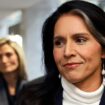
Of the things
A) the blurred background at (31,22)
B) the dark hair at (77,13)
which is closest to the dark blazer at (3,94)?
the dark hair at (77,13)

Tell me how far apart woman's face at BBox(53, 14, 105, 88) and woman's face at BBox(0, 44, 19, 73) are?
1.23 meters

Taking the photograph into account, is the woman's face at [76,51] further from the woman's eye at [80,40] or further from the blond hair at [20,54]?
the blond hair at [20,54]

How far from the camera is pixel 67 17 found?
1.18 meters

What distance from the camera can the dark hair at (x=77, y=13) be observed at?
1.17 meters

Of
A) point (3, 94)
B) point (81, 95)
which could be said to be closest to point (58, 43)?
point (81, 95)

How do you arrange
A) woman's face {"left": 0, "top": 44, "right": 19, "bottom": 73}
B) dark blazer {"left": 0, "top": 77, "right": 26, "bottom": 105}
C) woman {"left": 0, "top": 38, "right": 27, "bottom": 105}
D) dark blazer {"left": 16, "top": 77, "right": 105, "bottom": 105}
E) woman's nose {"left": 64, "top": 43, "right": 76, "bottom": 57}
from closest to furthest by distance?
1. woman's nose {"left": 64, "top": 43, "right": 76, "bottom": 57}
2. dark blazer {"left": 16, "top": 77, "right": 105, "bottom": 105}
3. dark blazer {"left": 0, "top": 77, "right": 26, "bottom": 105}
4. woman {"left": 0, "top": 38, "right": 27, "bottom": 105}
5. woman's face {"left": 0, "top": 44, "right": 19, "bottom": 73}

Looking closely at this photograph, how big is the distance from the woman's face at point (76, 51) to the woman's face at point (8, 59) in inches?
48.2

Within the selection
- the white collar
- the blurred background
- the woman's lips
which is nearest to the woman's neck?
the white collar

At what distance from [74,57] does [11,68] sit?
4.29ft

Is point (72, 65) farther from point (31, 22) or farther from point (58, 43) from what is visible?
point (31, 22)

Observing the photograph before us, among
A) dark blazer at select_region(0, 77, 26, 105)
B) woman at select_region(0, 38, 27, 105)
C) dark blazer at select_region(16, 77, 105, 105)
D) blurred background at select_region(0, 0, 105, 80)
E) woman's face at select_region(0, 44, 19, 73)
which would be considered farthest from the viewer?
blurred background at select_region(0, 0, 105, 80)

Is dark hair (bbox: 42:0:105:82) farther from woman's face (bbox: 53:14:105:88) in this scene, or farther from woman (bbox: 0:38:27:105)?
woman (bbox: 0:38:27:105)

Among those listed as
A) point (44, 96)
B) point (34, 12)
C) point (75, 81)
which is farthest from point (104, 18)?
point (34, 12)

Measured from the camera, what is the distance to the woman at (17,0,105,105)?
1.10m
